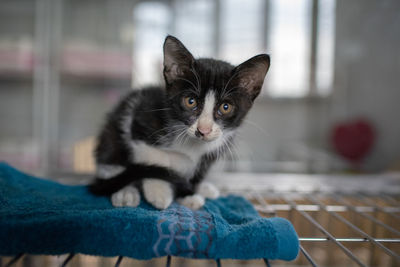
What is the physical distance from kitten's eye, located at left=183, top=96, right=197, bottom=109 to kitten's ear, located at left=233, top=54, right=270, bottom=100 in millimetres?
142

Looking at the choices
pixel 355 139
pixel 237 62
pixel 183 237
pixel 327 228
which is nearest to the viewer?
pixel 183 237

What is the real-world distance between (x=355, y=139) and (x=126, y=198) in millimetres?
1786

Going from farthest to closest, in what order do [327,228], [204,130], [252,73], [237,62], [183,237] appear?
[237,62]
[327,228]
[252,73]
[204,130]
[183,237]

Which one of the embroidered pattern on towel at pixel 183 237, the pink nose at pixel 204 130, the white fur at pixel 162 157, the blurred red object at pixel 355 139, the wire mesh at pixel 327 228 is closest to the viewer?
the embroidered pattern on towel at pixel 183 237

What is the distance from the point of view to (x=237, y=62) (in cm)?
208

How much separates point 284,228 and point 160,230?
25cm

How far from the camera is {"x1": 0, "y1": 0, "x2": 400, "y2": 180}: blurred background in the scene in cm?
200

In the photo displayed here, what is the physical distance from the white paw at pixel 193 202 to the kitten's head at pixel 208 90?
17cm

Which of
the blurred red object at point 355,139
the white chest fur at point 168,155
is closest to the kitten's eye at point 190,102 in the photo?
the white chest fur at point 168,155

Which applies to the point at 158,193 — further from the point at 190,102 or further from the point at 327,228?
the point at 327,228

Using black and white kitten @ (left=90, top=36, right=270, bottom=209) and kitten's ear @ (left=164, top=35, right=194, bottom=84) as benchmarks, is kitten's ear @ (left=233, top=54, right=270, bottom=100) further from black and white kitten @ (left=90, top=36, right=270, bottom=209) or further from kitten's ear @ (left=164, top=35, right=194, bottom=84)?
kitten's ear @ (left=164, top=35, right=194, bottom=84)

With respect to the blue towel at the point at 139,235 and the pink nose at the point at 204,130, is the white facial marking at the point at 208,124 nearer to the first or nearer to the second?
the pink nose at the point at 204,130

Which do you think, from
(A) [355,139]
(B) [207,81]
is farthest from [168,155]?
(A) [355,139]

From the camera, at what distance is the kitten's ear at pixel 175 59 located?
0.78 m
